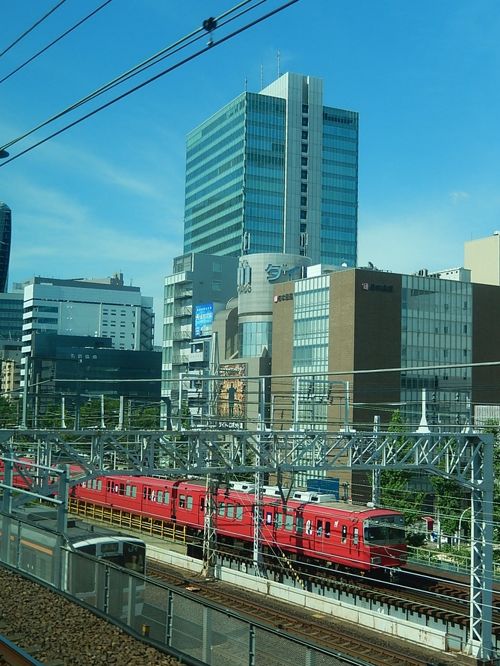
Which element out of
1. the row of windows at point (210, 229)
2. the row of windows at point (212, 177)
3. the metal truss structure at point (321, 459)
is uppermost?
the row of windows at point (212, 177)

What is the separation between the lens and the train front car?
2267 cm

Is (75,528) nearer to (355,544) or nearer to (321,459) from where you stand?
(321,459)

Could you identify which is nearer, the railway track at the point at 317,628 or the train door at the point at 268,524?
the railway track at the point at 317,628

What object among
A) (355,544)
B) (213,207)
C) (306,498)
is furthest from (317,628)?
(213,207)

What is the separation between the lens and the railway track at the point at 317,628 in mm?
15555

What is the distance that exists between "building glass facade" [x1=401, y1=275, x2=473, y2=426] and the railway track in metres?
39.7

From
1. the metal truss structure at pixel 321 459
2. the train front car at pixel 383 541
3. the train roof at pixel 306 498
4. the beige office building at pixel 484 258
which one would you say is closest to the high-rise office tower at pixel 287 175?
the beige office building at pixel 484 258

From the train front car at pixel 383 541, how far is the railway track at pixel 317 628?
386 cm

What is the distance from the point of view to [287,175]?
116 metres

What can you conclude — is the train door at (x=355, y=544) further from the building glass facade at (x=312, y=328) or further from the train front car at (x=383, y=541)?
the building glass facade at (x=312, y=328)

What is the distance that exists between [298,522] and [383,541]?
9.49ft

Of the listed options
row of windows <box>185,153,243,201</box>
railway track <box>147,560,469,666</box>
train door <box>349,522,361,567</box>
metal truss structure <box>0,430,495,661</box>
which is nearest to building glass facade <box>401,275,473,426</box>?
train door <box>349,522,361,567</box>

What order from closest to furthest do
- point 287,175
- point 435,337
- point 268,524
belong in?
point 268,524 → point 435,337 → point 287,175

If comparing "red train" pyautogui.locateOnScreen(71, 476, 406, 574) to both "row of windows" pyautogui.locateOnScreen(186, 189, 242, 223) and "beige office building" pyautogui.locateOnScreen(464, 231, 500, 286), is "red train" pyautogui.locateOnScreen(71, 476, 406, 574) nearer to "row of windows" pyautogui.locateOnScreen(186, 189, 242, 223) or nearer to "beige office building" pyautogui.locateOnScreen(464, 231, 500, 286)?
"beige office building" pyautogui.locateOnScreen(464, 231, 500, 286)
